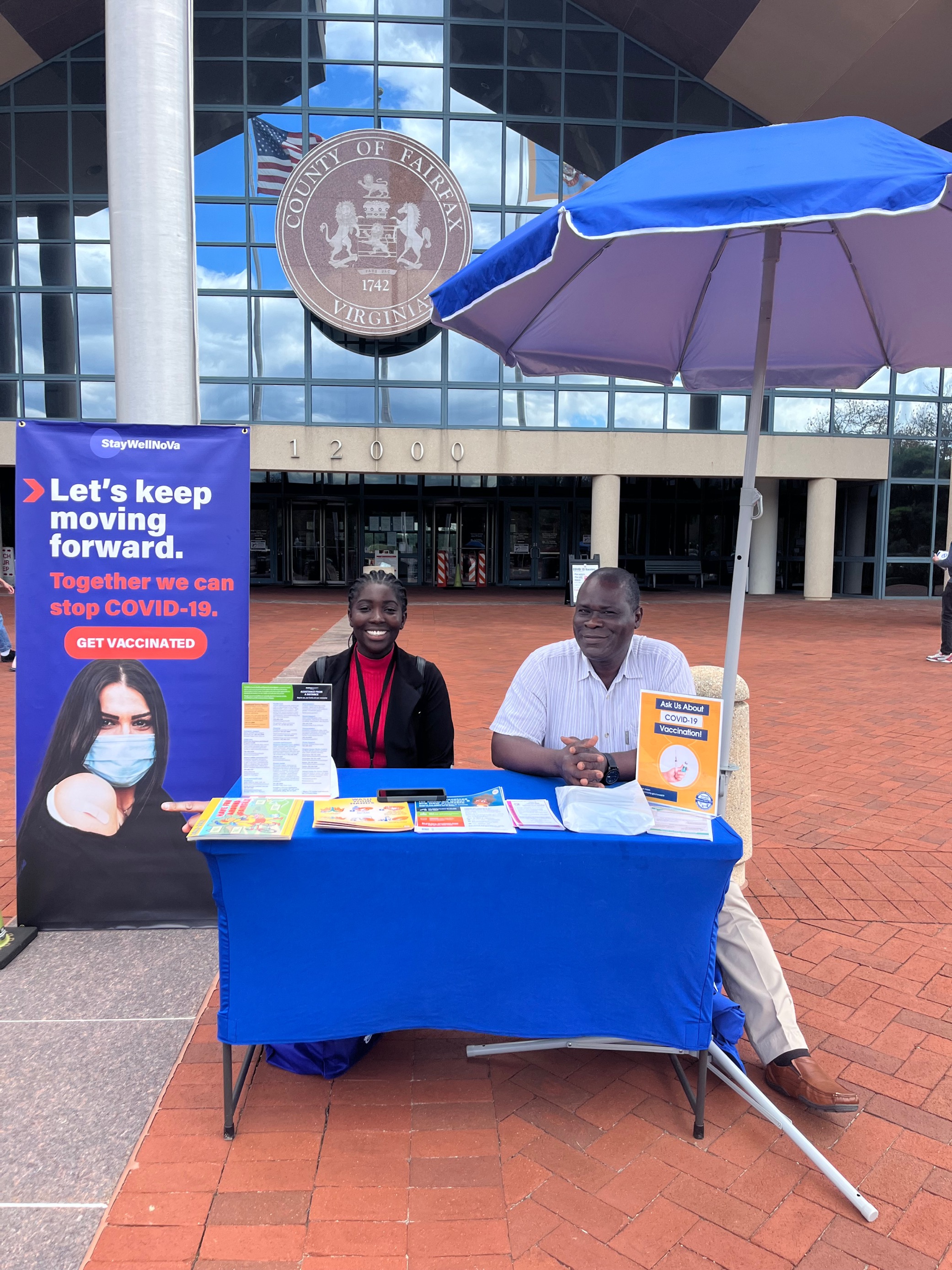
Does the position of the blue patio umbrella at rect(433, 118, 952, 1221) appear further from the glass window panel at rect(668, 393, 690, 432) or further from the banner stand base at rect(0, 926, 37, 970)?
the glass window panel at rect(668, 393, 690, 432)

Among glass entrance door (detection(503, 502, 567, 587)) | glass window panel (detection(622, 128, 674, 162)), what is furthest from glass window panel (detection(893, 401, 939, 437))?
glass entrance door (detection(503, 502, 567, 587))

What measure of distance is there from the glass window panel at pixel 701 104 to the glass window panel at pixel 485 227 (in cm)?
455

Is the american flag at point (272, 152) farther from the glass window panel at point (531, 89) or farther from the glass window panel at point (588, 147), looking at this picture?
the glass window panel at point (588, 147)

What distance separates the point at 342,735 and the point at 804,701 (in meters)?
6.19

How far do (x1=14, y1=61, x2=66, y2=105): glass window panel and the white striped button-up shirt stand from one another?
19576 mm

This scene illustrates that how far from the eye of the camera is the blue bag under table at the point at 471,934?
223 centimetres

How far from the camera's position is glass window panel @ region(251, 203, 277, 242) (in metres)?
17.1

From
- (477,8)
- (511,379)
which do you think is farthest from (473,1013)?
(477,8)

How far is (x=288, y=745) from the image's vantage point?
8.26ft

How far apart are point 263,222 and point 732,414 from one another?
10464mm

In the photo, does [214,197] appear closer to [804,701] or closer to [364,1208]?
[804,701]

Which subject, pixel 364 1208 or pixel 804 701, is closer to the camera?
pixel 364 1208

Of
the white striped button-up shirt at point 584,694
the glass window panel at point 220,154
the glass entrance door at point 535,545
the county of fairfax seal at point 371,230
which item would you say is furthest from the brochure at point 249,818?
the glass entrance door at point 535,545

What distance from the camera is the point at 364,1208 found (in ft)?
6.81
